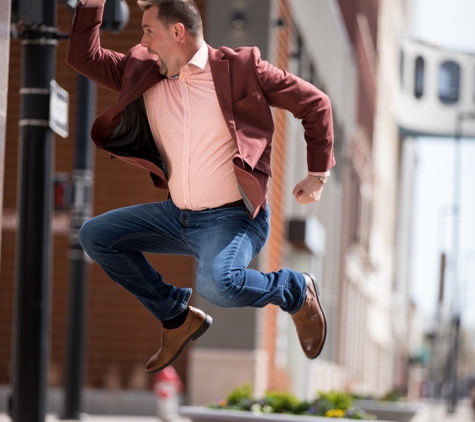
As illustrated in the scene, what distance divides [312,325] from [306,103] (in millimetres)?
1233

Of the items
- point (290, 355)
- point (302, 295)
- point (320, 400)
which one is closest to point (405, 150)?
point (290, 355)

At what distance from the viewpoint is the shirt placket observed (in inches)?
199

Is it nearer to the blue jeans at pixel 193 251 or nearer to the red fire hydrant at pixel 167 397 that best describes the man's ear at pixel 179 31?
the blue jeans at pixel 193 251

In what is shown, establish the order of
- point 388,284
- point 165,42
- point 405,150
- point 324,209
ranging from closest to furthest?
1. point 165,42
2. point 324,209
3. point 388,284
4. point 405,150

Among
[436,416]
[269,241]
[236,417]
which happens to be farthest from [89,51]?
[436,416]

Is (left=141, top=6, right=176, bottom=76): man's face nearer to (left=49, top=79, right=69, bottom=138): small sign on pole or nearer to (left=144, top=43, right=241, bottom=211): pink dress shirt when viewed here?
(left=144, top=43, right=241, bottom=211): pink dress shirt

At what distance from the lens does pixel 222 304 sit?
16.6 feet

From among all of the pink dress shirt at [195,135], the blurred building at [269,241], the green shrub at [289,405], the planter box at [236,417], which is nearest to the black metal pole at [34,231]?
the planter box at [236,417]

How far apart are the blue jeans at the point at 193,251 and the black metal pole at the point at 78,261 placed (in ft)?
26.2

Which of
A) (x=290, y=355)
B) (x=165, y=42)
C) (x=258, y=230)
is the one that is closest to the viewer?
(x=165, y=42)

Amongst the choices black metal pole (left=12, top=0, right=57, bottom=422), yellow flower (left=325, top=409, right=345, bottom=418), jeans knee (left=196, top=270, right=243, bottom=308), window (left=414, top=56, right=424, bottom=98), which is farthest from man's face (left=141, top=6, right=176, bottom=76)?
window (left=414, top=56, right=424, bottom=98)

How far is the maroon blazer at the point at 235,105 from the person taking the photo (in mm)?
4996

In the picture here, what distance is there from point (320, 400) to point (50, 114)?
498cm

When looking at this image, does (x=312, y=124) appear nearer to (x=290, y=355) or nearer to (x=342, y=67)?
(x=290, y=355)
